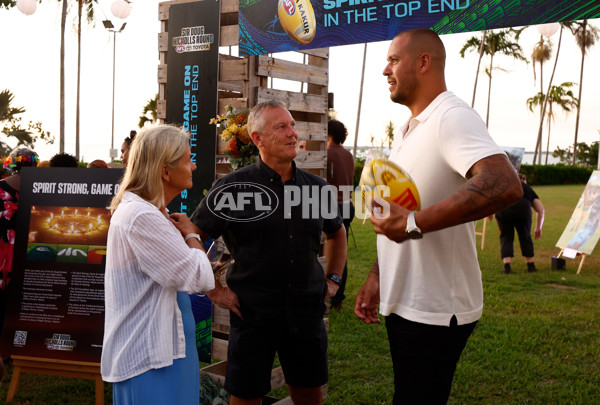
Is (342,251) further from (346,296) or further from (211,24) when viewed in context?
(346,296)

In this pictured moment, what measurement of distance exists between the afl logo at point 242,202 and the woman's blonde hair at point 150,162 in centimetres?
66

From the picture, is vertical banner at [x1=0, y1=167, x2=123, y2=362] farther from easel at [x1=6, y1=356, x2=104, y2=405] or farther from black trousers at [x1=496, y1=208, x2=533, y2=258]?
black trousers at [x1=496, y1=208, x2=533, y2=258]

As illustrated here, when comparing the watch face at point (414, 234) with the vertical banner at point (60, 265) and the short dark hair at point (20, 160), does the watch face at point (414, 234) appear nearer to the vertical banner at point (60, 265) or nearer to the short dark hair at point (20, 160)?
the vertical banner at point (60, 265)

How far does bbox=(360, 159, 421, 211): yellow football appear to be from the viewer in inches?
71.4

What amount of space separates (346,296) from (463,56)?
36405 mm

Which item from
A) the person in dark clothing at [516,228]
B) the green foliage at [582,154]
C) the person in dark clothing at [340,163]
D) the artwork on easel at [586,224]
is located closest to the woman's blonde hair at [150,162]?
the person in dark clothing at [340,163]

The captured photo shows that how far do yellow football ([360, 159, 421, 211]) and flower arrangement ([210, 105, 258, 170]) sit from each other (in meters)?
2.17

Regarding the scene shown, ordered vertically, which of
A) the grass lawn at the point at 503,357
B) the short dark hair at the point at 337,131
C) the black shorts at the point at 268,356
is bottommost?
the grass lawn at the point at 503,357

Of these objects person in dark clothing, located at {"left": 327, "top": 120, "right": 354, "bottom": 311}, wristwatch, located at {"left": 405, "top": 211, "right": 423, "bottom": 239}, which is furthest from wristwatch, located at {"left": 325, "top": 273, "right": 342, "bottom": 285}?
person in dark clothing, located at {"left": 327, "top": 120, "right": 354, "bottom": 311}

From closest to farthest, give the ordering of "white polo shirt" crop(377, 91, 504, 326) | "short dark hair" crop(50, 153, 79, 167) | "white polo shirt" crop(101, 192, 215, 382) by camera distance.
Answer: "white polo shirt" crop(377, 91, 504, 326) → "white polo shirt" crop(101, 192, 215, 382) → "short dark hair" crop(50, 153, 79, 167)

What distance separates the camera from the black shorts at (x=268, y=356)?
9.73ft

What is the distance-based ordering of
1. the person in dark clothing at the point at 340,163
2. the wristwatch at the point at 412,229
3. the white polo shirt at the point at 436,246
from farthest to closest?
the person in dark clothing at the point at 340,163 < the white polo shirt at the point at 436,246 < the wristwatch at the point at 412,229

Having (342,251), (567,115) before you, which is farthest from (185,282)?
(567,115)

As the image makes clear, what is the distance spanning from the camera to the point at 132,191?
2291 millimetres
